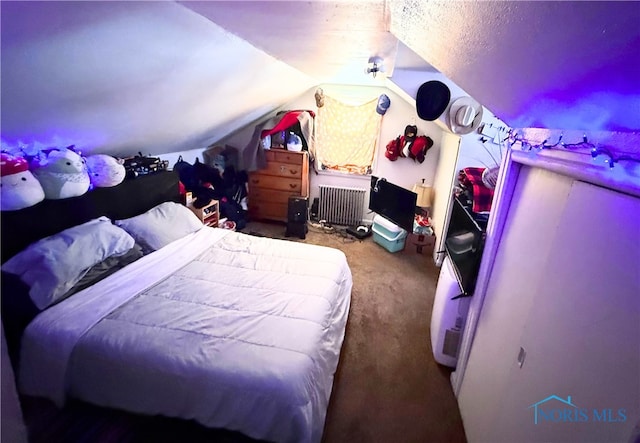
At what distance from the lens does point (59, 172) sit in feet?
5.96

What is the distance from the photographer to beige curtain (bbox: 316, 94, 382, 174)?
13.8 feet

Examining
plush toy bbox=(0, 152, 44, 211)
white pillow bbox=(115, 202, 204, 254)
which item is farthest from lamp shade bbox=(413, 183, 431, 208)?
plush toy bbox=(0, 152, 44, 211)

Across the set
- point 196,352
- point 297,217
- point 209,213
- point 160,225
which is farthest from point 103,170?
point 297,217

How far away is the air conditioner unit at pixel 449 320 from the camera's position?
1.93 m

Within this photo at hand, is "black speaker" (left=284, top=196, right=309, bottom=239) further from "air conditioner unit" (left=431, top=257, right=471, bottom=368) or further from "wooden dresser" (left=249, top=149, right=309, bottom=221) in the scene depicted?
"air conditioner unit" (left=431, top=257, right=471, bottom=368)

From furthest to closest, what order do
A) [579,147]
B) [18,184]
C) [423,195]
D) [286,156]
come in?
[286,156], [423,195], [18,184], [579,147]

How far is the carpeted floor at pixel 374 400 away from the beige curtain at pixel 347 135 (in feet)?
6.72

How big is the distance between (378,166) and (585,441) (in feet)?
12.7

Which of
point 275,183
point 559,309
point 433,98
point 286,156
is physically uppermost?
point 433,98

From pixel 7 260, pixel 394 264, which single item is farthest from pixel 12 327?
pixel 394 264

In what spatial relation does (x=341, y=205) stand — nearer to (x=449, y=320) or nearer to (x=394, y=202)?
(x=394, y=202)

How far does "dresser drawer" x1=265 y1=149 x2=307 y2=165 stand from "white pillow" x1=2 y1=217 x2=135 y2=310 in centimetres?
245

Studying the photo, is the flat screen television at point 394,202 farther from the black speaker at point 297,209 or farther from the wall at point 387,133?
the black speaker at point 297,209

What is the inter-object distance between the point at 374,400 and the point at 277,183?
315 centimetres
